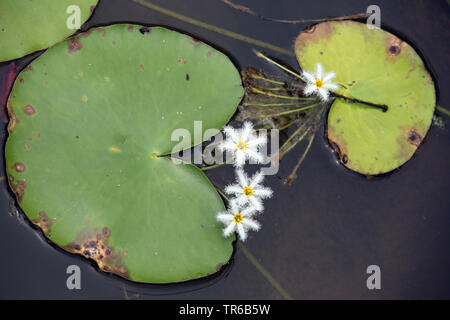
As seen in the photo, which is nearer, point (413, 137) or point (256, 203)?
point (256, 203)

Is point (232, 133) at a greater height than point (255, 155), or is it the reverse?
point (232, 133)

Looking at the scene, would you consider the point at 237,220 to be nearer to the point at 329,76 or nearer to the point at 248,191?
the point at 248,191

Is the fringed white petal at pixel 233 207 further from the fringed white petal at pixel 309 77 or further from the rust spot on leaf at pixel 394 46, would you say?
the rust spot on leaf at pixel 394 46

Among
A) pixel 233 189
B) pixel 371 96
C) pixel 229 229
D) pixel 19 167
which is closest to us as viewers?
pixel 19 167


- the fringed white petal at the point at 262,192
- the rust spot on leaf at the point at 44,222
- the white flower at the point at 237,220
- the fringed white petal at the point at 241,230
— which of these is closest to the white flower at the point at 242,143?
the fringed white petal at the point at 262,192

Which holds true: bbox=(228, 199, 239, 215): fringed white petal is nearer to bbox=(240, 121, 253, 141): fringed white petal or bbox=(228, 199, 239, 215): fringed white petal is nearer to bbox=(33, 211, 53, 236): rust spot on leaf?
bbox=(240, 121, 253, 141): fringed white petal

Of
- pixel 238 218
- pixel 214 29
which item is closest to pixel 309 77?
pixel 214 29

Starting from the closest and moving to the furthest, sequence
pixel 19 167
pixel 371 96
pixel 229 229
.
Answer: pixel 19 167
pixel 229 229
pixel 371 96
